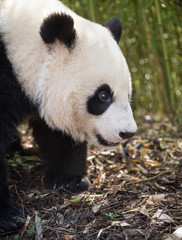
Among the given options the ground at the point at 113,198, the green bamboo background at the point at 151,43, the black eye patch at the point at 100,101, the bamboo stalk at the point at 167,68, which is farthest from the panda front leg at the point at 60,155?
the bamboo stalk at the point at 167,68

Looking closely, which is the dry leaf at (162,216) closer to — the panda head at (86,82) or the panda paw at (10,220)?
the panda head at (86,82)

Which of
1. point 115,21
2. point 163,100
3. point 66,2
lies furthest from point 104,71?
point 163,100

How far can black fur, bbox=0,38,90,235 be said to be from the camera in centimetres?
268

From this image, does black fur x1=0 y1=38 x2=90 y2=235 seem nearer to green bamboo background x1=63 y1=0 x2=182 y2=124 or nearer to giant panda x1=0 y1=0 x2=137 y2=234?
giant panda x1=0 y1=0 x2=137 y2=234

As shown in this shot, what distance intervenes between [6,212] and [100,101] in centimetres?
119

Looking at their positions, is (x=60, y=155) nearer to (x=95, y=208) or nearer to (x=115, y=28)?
(x=95, y=208)

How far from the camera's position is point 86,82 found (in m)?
2.77

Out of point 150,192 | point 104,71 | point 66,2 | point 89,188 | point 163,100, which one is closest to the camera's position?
point 104,71

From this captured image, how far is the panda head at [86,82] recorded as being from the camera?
9.02 ft

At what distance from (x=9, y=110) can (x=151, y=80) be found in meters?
3.96

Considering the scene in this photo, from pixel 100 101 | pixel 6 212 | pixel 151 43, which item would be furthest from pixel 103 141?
pixel 151 43

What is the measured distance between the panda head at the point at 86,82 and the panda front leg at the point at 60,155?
490 mm

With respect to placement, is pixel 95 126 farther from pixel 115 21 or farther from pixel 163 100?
pixel 163 100

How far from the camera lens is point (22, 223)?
103 inches
